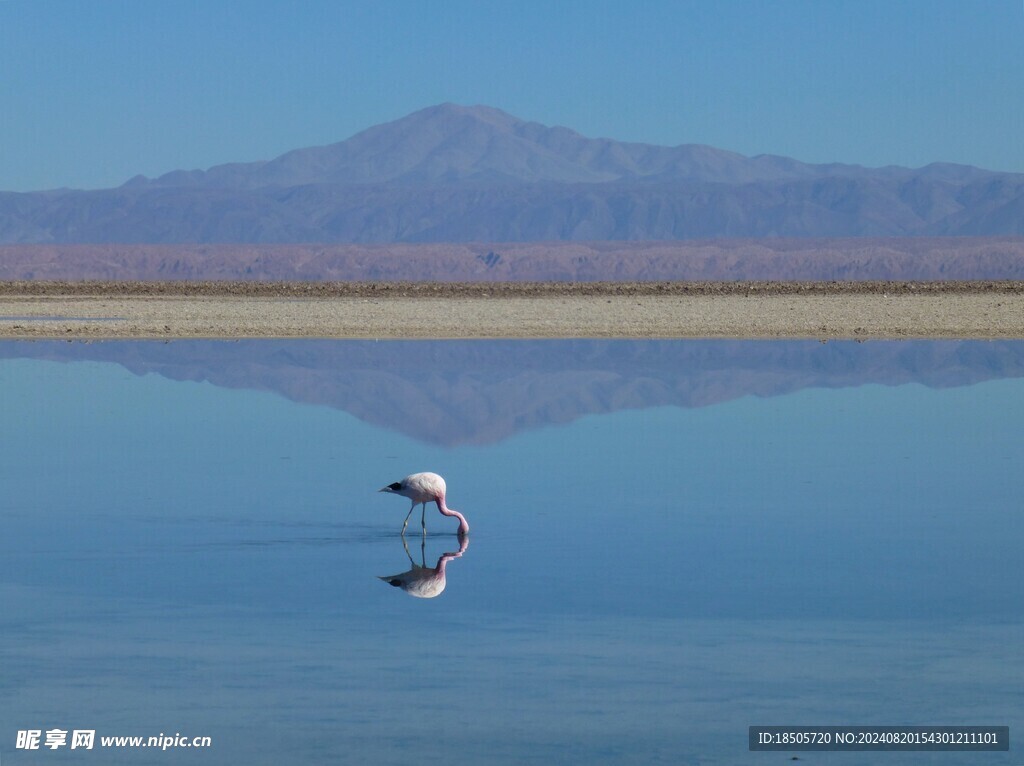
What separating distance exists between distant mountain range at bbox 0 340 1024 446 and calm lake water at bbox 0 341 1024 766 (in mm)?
311

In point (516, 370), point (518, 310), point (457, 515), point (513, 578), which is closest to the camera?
point (513, 578)

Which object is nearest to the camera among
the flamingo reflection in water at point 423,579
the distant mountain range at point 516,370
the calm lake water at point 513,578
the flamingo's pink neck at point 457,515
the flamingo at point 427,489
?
the calm lake water at point 513,578

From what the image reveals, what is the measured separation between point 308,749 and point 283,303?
1557 inches

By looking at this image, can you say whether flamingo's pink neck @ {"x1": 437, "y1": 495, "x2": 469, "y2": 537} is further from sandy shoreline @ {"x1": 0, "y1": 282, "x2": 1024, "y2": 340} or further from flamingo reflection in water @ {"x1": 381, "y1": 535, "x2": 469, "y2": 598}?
sandy shoreline @ {"x1": 0, "y1": 282, "x2": 1024, "y2": 340}

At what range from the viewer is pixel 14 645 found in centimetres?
848

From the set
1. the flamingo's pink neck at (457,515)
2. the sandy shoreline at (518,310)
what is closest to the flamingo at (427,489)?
the flamingo's pink neck at (457,515)

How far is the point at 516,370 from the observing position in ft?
81.2

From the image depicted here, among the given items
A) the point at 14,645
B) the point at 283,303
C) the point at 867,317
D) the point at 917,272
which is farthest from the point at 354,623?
the point at 917,272

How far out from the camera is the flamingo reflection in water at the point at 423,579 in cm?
971

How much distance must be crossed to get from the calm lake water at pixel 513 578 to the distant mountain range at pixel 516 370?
0.31 m

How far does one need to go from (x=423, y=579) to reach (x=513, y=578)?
55 cm

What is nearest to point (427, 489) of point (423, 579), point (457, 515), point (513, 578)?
point (457, 515)

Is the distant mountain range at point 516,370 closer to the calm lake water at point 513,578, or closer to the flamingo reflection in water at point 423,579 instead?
the calm lake water at point 513,578

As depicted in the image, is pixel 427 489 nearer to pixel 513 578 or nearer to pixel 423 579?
pixel 423 579
